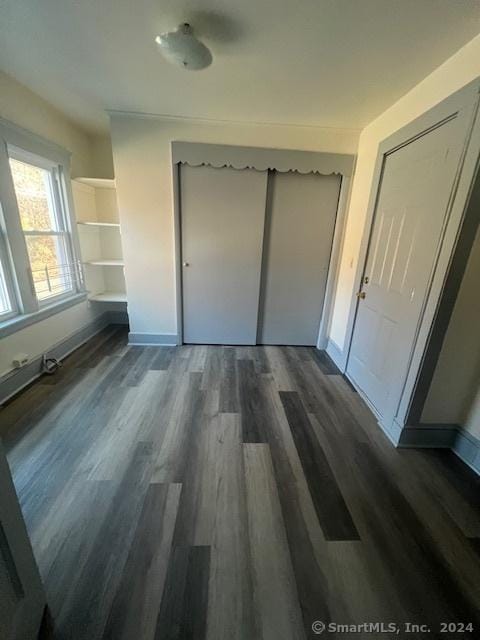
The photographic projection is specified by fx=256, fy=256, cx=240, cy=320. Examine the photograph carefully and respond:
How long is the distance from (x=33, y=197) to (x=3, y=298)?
1016 millimetres

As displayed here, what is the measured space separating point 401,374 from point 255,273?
1.75m

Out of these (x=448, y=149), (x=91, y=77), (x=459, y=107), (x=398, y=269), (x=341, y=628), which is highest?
(x=91, y=77)

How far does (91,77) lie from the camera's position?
1865mm

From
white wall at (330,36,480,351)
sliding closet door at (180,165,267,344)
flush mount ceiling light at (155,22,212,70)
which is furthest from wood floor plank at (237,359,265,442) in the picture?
flush mount ceiling light at (155,22,212,70)

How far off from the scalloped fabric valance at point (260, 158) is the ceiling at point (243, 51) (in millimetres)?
303

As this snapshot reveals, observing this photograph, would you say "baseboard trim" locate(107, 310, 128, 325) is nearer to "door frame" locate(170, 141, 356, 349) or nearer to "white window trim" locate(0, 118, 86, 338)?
"white window trim" locate(0, 118, 86, 338)

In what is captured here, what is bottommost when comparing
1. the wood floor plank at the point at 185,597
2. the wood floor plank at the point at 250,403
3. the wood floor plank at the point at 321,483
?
the wood floor plank at the point at 185,597

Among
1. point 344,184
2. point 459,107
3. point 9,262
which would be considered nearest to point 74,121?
point 9,262

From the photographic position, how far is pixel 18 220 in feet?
6.93

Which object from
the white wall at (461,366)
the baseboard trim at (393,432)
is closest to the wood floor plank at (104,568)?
the baseboard trim at (393,432)

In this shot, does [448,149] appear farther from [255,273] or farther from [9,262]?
[9,262]

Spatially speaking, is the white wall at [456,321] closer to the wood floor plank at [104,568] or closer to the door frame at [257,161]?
the door frame at [257,161]

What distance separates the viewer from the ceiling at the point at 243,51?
125 centimetres

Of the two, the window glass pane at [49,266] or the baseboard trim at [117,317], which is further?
the baseboard trim at [117,317]
